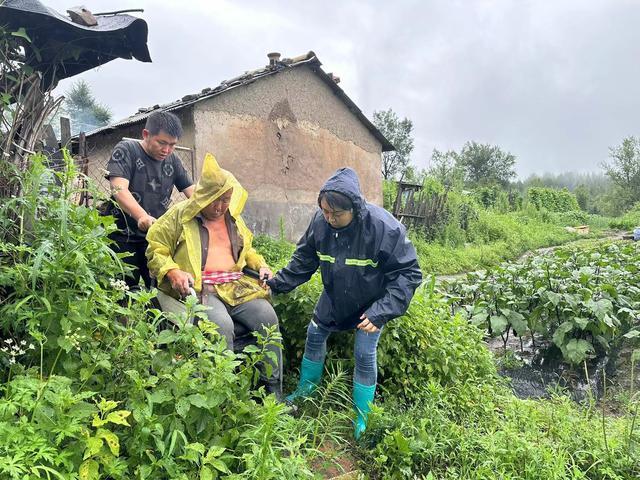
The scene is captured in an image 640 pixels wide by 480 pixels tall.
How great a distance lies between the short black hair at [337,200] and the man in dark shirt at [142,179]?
1197 millimetres

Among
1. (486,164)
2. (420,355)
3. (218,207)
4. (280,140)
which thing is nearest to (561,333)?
(420,355)

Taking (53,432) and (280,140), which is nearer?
(53,432)

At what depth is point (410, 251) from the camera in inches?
120

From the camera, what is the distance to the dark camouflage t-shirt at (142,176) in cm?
338

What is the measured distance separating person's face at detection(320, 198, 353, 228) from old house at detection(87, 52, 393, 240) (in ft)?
17.4

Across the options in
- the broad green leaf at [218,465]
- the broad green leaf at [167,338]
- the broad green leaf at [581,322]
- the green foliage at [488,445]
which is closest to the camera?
the broad green leaf at [218,465]

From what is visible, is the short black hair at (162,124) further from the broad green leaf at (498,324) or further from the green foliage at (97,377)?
the broad green leaf at (498,324)

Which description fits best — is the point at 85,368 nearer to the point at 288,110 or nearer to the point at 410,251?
the point at 410,251

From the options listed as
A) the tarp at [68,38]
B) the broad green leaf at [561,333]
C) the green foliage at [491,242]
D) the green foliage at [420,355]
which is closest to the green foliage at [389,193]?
the green foliage at [491,242]

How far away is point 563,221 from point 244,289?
1208 inches

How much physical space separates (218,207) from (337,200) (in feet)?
2.56

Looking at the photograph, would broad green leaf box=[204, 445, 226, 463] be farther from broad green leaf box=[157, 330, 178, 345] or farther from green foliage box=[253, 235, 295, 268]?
green foliage box=[253, 235, 295, 268]

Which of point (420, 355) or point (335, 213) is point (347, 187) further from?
point (420, 355)

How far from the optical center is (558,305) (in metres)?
5.81
